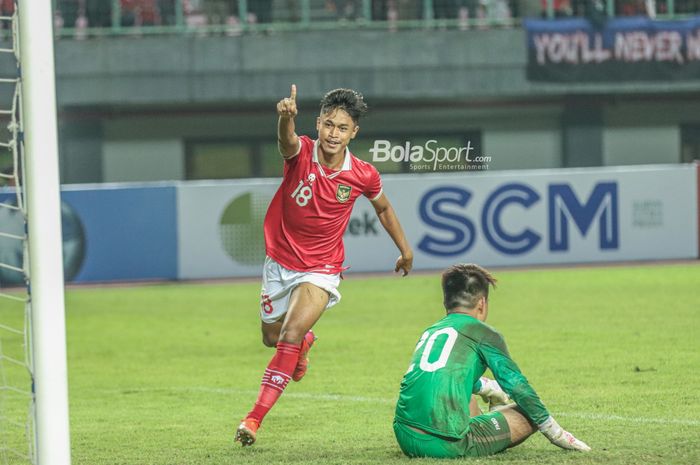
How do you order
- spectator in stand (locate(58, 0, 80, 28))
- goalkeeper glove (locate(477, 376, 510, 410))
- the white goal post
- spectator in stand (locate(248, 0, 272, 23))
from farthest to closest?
1. spectator in stand (locate(248, 0, 272, 23))
2. spectator in stand (locate(58, 0, 80, 28))
3. goalkeeper glove (locate(477, 376, 510, 410))
4. the white goal post

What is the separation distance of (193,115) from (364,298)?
40.3 ft

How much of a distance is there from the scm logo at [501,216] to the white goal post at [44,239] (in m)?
14.6

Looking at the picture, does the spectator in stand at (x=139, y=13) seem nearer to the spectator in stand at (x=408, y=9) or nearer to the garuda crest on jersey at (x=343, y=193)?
the spectator in stand at (x=408, y=9)

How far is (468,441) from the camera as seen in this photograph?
5.69 metres

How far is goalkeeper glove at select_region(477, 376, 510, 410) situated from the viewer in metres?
6.24

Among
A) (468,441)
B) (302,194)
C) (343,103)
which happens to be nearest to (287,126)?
(343,103)

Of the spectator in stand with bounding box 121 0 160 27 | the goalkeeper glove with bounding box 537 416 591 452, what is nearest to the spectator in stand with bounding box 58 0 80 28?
the spectator in stand with bounding box 121 0 160 27

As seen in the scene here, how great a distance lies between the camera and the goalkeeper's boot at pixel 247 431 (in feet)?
20.5

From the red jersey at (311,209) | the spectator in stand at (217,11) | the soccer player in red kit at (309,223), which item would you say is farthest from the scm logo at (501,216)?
the red jersey at (311,209)

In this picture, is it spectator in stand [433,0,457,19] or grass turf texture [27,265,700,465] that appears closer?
grass turf texture [27,265,700,465]

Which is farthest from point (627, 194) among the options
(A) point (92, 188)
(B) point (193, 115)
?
(B) point (193, 115)

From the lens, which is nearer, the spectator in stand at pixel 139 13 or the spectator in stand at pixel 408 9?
the spectator in stand at pixel 139 13

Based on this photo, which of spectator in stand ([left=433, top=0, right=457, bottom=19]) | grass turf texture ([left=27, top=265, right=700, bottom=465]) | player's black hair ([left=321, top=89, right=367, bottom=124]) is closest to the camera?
grass turf texture ([left=27, top=265, right=700, bottom=465])

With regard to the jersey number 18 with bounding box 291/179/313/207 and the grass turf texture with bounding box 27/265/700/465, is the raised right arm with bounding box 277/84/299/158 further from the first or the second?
the grass turf texture with bounding box 27/265/700/465
